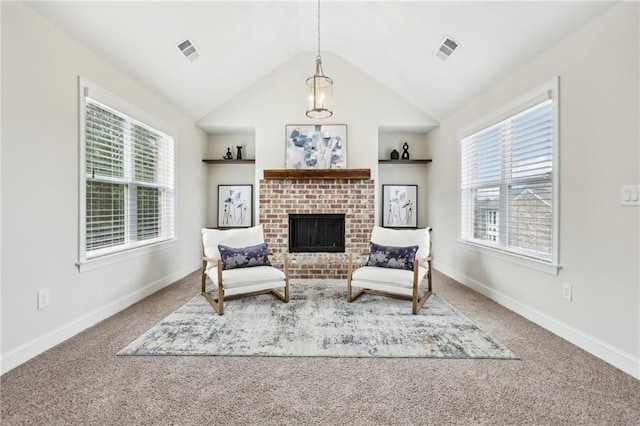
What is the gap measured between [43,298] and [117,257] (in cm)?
85

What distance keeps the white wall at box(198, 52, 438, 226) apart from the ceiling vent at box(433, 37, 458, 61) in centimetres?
141

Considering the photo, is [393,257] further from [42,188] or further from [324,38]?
[324,38]

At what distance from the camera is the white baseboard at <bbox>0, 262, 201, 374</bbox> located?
6.60ft

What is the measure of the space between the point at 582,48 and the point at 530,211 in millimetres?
1385

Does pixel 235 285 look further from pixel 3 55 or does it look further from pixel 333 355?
pixel 3 55

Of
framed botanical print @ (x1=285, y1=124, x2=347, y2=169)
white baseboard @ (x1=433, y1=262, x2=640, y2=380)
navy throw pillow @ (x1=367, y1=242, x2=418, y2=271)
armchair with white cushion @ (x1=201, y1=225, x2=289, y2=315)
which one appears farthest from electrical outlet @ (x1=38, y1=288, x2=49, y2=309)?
white baseboard @ (x1=433, y1=262, x2=640, y2=380)

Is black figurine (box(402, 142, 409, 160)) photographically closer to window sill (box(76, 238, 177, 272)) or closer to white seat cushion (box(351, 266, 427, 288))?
white seat cushion (box(351, 266, 427, 288))

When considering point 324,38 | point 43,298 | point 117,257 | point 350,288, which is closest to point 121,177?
point 117,257

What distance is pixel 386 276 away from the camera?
322cm

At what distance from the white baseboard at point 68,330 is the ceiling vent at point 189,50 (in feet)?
8.74

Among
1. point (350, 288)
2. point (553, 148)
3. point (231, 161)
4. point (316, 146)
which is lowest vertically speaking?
point (350, 288)

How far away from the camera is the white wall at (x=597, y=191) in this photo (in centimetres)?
200

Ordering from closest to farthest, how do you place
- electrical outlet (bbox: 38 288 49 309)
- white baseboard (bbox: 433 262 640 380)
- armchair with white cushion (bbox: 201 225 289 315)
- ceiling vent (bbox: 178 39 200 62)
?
1. white baseboard (bbox: 433 262 640 380)
2. electrical outlet (bbox: 38 288 49 309)
3. armchair with white cushion (bbox: 201 225 289 315)
4. ceiling vent (bbox: 178 39 200 62)

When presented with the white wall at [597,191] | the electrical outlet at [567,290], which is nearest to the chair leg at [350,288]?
the white wall at [597,191]
